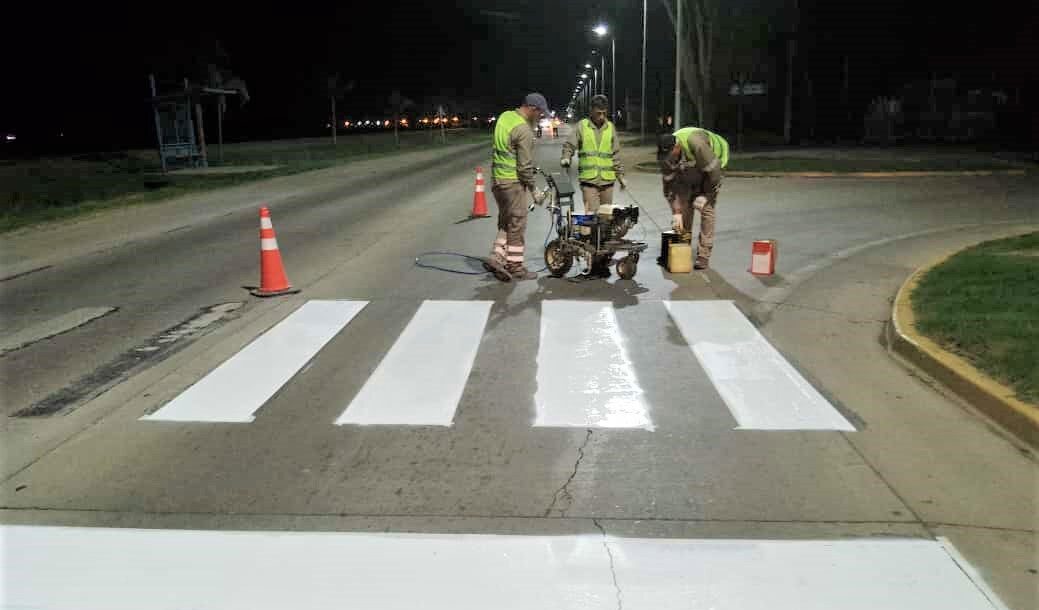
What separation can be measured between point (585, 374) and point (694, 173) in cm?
422

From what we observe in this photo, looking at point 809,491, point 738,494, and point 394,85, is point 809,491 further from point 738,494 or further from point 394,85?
point 394,85

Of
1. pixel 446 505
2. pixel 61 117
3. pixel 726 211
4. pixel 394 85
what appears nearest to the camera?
pixel 446 505

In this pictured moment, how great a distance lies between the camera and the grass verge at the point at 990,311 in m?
5.69

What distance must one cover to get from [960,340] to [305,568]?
517cm

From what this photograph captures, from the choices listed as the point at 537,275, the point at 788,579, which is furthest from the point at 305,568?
the point at 537,275

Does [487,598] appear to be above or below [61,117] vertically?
below

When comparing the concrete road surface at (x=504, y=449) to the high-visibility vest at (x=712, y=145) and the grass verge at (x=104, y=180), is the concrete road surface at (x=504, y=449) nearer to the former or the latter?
the high-visibility vest at (x=712, y=145)

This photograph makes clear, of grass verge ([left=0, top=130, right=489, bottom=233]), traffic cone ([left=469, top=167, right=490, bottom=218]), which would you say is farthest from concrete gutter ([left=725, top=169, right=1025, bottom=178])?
grass verge ([left=0, top=130, right=489, bottom=233])

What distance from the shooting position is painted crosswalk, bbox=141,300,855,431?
5.46 metres

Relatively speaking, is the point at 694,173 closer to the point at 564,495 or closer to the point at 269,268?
the point at 269,268

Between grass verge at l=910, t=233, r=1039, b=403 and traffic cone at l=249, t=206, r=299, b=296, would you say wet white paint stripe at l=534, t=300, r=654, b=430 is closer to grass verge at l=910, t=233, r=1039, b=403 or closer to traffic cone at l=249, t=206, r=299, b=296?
grass verge at l=910, t=233, r=1039, b=403

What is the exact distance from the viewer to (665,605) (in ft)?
11.1

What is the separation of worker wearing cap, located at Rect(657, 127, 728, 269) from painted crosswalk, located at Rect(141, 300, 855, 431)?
1735mm

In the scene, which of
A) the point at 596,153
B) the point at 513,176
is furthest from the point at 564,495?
the point at 596,153
